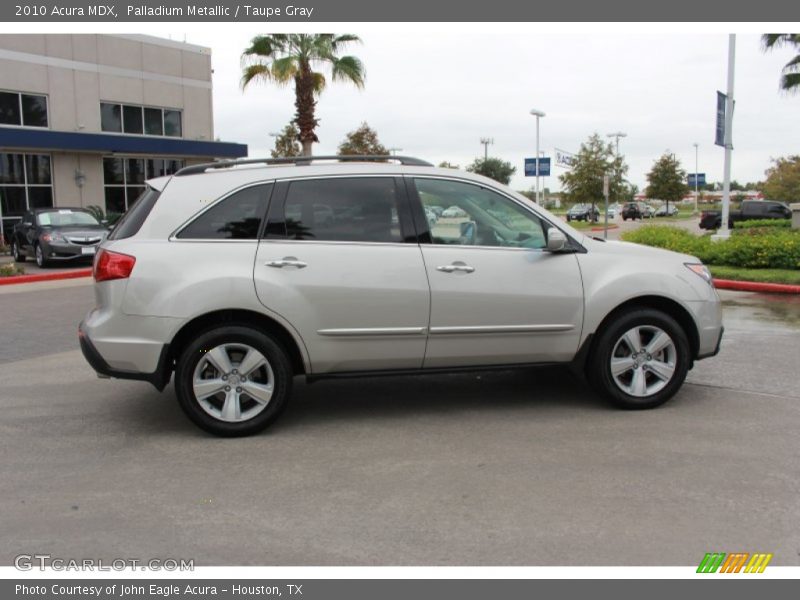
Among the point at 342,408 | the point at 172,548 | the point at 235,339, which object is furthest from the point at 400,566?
the point at 342,408

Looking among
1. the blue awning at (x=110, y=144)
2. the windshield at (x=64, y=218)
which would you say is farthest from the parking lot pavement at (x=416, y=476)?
the blue awning at (x=110, y=144)

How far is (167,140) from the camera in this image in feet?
90.5

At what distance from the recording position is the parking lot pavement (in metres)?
3.68

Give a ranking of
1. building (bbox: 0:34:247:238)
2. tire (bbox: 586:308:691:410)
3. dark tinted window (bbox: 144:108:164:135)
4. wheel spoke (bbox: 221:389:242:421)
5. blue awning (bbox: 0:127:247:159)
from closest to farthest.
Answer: wheel spoke (bbox: 221:389:242:421) < tire (bbox: 586:308:691:410) < blue awning (bbox: 0:127:247:159) < building (bbox: 0:34:247:238) < dark tinted window (bbox: 144:108:164:135)

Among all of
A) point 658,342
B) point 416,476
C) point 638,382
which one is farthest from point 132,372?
point 658,342

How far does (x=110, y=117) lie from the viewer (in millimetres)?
27484

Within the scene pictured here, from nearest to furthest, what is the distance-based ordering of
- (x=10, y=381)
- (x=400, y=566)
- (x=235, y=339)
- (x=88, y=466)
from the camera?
(x=400, y=566) → (x=88, y=466) → (x=235, y=339) → (x=10, y=381)

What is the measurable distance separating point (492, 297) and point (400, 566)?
249 cm

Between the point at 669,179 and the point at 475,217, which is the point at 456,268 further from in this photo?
the point at 669,179

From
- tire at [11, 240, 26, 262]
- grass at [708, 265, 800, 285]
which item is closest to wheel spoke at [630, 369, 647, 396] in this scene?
grass at [708, 265, 800, 285]

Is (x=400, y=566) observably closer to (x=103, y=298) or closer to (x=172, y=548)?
(x=172, y=548)

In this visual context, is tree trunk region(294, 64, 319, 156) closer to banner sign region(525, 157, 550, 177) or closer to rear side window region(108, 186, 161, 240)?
banner sign region(525, 157, 550, 177)

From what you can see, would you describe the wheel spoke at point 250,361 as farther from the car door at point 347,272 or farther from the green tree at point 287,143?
the green tree at point 287,143

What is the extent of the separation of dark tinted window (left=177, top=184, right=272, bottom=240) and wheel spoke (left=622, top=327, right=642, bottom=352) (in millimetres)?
2830
